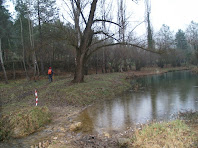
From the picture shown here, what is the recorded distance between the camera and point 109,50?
31.5 metres

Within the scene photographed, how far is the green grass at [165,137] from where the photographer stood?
4855 mm

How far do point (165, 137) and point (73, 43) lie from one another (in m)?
11.3

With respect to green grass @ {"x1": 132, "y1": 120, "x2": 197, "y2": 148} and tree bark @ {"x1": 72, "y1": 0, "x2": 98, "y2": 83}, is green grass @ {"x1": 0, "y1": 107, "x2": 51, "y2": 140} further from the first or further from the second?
tree bark @ {"x1": 72, "y1": 0, "x2": 98, "y2": 83}

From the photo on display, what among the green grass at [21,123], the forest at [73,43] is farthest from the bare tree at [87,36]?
the green grass at [21,123]

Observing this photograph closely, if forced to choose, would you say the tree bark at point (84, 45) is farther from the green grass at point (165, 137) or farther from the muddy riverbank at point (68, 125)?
the green grass at point (165, 137)

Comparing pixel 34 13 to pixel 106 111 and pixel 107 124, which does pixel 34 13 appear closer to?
pixel 106 111

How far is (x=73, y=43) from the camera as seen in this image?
14.7m

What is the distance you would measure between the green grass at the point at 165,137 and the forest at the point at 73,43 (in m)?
9.71

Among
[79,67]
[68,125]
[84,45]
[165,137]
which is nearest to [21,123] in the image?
[68,125]

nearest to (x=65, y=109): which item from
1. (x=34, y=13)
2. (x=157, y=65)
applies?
(x=34, y=13)

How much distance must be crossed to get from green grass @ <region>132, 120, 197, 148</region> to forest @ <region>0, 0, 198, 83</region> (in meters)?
9.71

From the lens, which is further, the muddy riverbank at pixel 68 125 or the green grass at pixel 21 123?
the green grass at pixel 21 123

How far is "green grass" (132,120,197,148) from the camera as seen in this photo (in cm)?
486

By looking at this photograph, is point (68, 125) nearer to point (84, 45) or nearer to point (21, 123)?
point (21, 123)
